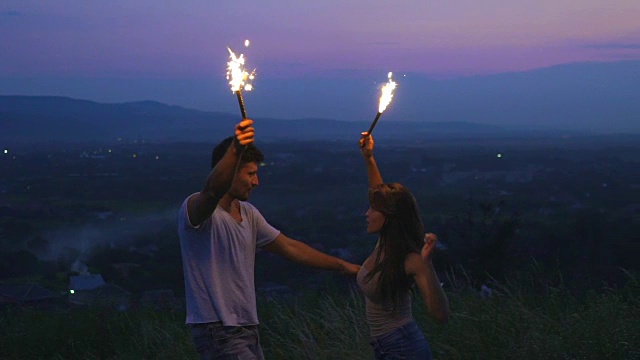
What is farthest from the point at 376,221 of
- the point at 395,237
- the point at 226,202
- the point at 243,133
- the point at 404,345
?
the point at 243,133

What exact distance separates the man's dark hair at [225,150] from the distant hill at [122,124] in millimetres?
64148

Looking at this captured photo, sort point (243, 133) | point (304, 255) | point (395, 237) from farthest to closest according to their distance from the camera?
point (304, 255)
point (395, 237)
point (243, 133)

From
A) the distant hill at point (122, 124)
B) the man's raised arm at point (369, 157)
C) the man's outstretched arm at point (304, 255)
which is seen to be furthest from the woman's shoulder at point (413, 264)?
the distant hill at point (122, 124)

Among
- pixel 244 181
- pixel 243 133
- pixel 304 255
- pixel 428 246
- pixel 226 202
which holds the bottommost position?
pixel 304 255

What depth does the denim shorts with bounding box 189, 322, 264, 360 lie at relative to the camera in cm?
398

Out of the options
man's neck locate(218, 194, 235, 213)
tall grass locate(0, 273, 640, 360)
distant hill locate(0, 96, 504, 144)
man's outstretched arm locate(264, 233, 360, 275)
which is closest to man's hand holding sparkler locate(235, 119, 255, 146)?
man's neck locate(218, 194, 235, 213)

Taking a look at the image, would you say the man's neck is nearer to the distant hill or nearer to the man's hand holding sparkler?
the man's hand holding sparkler

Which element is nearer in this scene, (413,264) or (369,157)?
(413,264)

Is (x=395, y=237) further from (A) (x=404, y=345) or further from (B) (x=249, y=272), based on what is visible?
(B) (x=249, y=272)

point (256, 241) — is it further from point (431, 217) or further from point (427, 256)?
point (431, 217)

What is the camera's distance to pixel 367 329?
5855 mm

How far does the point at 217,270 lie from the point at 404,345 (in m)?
0.93

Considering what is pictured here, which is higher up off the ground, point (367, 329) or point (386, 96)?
point (386, 96)

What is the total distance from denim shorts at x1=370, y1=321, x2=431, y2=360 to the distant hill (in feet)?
211
